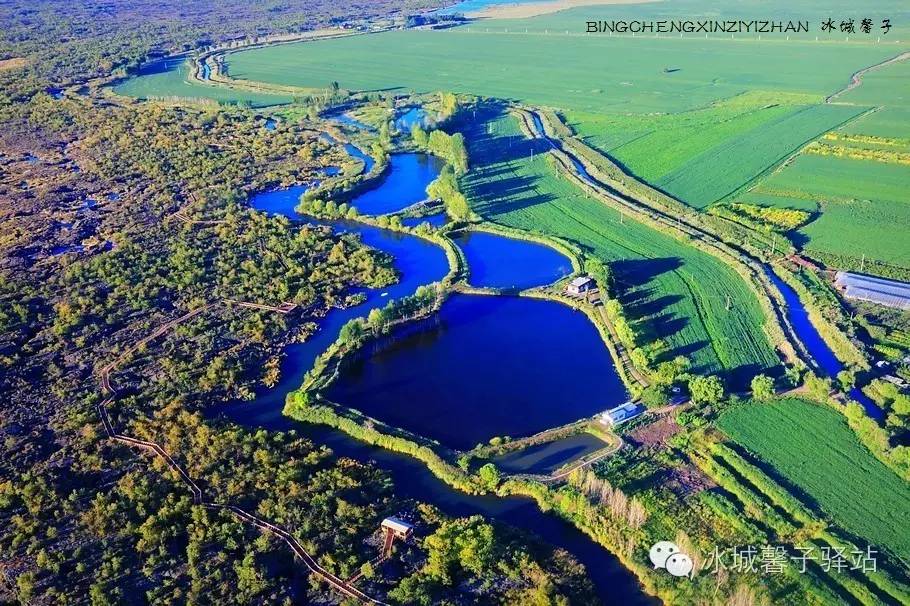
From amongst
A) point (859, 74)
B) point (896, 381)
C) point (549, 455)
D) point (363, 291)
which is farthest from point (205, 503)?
point (859, 74)

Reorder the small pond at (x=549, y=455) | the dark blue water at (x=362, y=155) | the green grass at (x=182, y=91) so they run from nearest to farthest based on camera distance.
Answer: the small pond at (x=549, y=455) < the dark blue water at (x=362, y=155) < the green grass at (x=182, y=91)

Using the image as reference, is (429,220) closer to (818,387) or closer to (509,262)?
(509,262)

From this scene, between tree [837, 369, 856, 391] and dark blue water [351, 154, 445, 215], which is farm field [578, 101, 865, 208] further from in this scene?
tree [837, 369, 856, 391]

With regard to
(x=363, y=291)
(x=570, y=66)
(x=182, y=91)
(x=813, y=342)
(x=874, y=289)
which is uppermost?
(x=182, y=91)

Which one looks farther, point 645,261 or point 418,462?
point 645,261

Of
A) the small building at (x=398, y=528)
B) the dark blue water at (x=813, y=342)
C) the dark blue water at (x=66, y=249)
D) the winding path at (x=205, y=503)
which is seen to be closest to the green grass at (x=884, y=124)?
the dark blue water at (x=813, y=342)

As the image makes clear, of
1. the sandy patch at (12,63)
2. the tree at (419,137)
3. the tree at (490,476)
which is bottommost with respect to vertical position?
the tree at (490,476)

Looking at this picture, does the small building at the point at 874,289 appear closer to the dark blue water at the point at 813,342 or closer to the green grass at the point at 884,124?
the dark blue water at the point at 813,342
